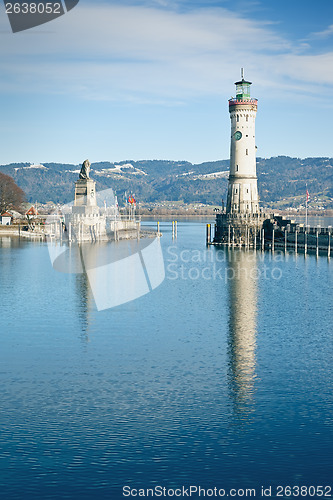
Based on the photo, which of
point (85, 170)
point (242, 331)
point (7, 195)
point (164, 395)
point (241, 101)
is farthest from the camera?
point (7, 195)

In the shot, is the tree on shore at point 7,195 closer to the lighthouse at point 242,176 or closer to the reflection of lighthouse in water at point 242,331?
the lighthouse at point 242,176

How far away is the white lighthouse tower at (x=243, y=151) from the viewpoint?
11619cm

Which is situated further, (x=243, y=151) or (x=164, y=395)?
(x=243, y=151)

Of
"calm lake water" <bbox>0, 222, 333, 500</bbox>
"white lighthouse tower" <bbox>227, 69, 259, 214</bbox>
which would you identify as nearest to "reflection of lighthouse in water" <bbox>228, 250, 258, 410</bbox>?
"calm lake water" <bbox>0, 222, 333, 500</bbox>

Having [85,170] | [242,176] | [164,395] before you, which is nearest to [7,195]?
[85,170]

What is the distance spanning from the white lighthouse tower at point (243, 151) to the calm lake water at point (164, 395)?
57805 mm

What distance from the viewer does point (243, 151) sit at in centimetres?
11688

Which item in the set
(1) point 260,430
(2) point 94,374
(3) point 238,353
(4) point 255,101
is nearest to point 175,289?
(3) point 238,353

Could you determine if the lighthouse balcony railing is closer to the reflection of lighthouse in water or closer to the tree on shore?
the reflection of lighthouse in water

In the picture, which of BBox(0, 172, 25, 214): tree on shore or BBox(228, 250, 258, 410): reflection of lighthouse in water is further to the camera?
BBox(0, 172, 25, 214): tree on shore

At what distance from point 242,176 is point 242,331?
2872 inches

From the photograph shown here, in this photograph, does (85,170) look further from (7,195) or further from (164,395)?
(164,395)

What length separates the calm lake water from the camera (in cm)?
2475

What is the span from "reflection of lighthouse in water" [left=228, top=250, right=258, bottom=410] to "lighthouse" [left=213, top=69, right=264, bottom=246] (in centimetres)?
3330
